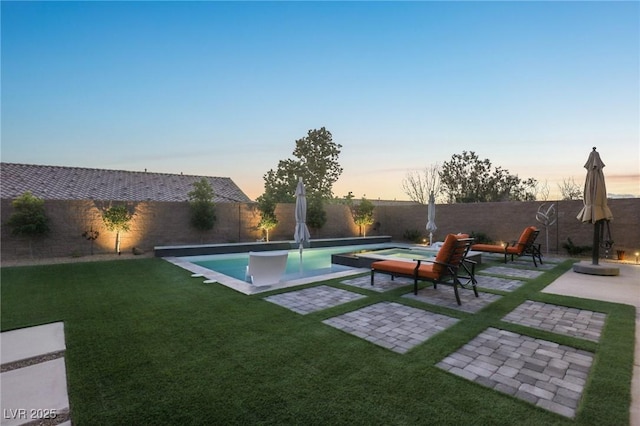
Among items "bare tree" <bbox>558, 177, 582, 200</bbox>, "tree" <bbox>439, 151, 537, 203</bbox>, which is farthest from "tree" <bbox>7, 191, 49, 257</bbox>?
"bare tree" <bbox>558, 177, 582, 200</bbox>

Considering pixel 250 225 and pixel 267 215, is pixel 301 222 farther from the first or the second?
pixel 250 225

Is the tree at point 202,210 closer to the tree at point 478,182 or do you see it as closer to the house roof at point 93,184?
the house roof at point 93,184

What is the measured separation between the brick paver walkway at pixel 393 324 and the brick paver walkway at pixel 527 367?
517mm

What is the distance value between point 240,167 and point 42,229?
13.2m

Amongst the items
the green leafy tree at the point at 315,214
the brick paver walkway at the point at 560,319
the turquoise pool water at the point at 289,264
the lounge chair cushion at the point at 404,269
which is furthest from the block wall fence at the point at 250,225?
the lounge chair cushion at the point at 404,269

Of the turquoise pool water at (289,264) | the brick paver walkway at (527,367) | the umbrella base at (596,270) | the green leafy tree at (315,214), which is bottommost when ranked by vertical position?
the turquoise pool water at (289,264)

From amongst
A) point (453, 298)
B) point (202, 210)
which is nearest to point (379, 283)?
point (453, 298)

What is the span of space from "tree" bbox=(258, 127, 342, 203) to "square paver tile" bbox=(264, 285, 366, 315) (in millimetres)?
21922

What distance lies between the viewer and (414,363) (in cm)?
311

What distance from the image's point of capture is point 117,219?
11.9m

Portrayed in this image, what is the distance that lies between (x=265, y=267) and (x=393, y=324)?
3241 mm

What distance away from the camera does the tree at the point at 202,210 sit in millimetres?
13977

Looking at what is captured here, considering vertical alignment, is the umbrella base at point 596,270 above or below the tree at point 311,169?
below

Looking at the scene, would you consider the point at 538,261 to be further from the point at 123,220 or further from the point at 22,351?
the point at 123,220
